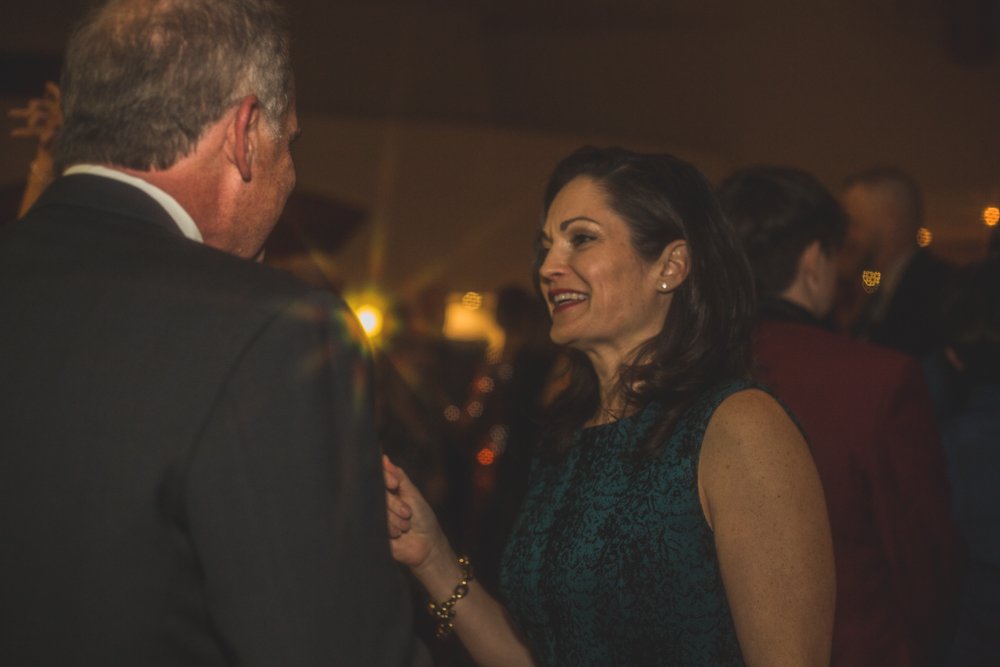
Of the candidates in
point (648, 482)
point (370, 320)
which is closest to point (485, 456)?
point (370, 320)

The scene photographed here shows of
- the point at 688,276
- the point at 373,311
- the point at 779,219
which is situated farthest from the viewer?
the point at 373,311

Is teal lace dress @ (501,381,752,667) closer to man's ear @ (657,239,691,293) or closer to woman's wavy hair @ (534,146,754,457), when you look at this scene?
woman's wavy hair @ (534,146,754,457)

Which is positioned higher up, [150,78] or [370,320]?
[370,320]

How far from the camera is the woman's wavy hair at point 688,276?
1.85 meters

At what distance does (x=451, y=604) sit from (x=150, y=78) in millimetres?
1174

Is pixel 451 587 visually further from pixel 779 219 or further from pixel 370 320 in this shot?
pixel 370 320

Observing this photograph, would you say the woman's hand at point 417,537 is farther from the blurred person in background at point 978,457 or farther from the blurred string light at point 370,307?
the blurred string light at point 370,307

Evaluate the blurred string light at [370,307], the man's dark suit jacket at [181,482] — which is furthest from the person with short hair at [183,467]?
the blurred string light at [370,307]

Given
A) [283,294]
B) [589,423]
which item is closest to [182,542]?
[283,294]

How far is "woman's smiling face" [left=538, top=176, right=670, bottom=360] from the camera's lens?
75.0 inches

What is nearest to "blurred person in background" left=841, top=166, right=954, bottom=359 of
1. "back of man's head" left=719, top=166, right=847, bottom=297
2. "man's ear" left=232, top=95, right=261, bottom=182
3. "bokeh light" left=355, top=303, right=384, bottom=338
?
"back of man's head" left=719, top=166, right=847, bottom=297

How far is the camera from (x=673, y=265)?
1.93m

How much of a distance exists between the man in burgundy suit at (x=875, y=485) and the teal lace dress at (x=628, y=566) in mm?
437

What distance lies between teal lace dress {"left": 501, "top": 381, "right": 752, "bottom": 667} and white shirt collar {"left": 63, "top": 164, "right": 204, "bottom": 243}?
35.6 inches
